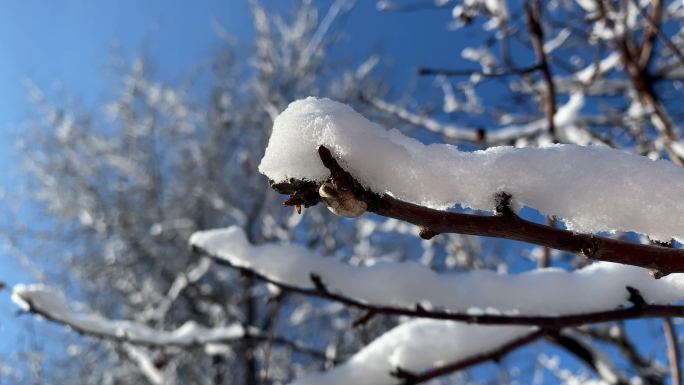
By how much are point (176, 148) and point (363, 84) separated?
4.46m

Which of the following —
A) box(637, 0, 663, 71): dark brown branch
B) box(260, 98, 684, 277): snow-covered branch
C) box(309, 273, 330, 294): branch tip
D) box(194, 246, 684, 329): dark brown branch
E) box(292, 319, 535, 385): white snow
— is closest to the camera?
box(260, 98, 684, 277): snow-covered branch

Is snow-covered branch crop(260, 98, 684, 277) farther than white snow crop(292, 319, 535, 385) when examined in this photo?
No

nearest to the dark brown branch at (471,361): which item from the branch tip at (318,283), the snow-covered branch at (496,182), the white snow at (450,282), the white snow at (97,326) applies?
the white snow at (450,282)

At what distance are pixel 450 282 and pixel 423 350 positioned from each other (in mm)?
227

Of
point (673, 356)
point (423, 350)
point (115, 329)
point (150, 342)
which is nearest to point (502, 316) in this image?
point (423, 350)

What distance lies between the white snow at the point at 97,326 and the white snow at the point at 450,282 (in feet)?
1.12

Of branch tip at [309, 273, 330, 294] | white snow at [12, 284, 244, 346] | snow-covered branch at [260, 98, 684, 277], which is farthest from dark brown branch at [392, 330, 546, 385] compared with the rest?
snow-covered branch at [260, 98, 684, 277]

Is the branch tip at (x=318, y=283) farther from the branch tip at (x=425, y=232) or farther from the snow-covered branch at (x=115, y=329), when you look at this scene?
the branch tip at (x=425, y=232)

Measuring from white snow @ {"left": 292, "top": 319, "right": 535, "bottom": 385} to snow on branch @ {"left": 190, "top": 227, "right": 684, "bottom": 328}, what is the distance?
0.15m

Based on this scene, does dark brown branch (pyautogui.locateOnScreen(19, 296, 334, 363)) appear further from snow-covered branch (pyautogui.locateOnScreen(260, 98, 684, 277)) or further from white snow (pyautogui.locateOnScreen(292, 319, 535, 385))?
snow-covered branch (pyautogui.locateOnScreen(260, 98, 684, 277))

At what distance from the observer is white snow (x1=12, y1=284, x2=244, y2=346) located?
1100mm

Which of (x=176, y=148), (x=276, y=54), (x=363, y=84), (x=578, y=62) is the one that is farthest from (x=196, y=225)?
(x=578, y=62)

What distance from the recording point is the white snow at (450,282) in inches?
31.0

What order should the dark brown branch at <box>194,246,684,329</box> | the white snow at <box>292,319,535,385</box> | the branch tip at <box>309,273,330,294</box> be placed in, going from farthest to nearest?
the white snow at <box>292,319,535,385</box>
the branch tip at <box>309,273,330,294</box>
the dark brown branch at <box>194,246,684,329</box>
